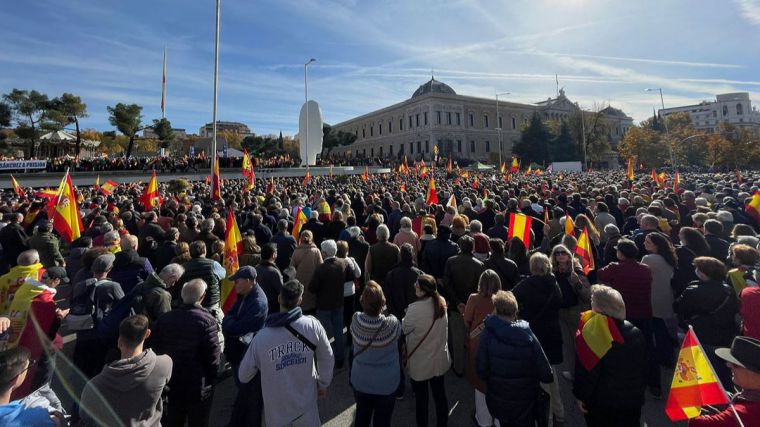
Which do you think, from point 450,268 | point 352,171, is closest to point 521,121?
point 352,171

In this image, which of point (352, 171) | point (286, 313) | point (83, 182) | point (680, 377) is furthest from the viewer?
point (352, 171)

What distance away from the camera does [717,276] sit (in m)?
3.73

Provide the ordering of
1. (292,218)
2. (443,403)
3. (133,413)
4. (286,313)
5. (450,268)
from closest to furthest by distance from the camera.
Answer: (133,413), (286,313), (443,403), (450,268), (292,218)

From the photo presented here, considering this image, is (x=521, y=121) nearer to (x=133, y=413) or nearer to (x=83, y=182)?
(x=83, y=182)

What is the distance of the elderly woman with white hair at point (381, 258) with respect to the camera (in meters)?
5.59

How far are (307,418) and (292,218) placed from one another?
23.6 feet

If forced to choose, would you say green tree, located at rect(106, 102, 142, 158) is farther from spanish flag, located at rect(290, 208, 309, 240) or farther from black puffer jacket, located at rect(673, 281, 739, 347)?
black puffer jacket, located at rect(673, 281, 739, 347)

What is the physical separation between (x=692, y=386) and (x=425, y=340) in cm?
196

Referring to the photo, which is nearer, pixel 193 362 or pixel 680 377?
pixel 680 377

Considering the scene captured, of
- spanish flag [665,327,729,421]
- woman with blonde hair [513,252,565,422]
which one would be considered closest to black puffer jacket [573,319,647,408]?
spanish flag [665,327,729,421]

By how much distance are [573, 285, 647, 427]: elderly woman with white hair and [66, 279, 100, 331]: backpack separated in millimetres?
4735

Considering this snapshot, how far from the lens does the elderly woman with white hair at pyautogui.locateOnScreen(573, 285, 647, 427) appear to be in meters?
2.94

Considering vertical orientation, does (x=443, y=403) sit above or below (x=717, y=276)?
below

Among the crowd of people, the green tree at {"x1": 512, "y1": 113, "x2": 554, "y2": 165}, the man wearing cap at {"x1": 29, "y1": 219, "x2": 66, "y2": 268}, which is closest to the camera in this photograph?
the crowd of people
